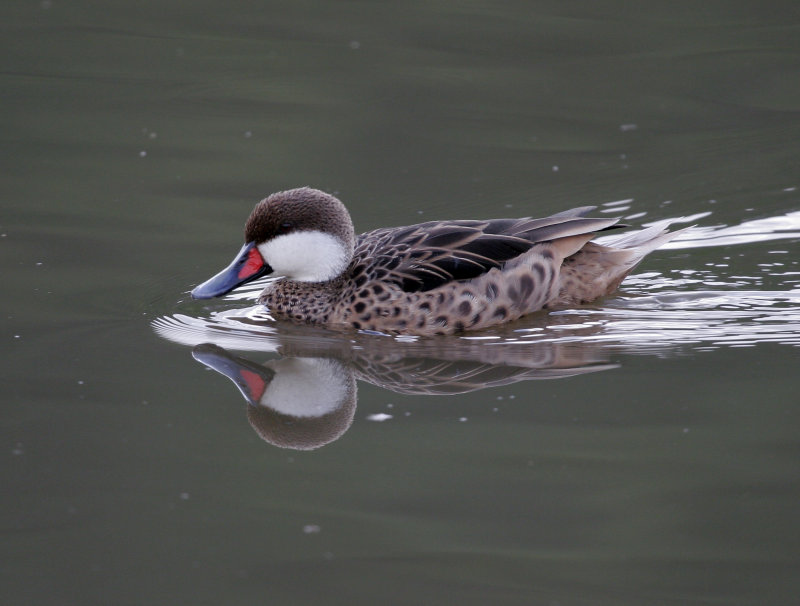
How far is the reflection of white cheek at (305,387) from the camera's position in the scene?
6.87 m

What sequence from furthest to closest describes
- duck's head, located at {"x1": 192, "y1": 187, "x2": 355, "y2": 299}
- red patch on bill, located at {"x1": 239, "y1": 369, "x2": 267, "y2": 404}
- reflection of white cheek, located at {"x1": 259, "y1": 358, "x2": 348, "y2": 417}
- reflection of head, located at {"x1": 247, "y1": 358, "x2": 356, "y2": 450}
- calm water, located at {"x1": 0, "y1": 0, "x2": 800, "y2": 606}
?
duck's head, located at {"x1": 192, "y1": 187, "x2": 355, "y2": 299} < red patch on bill, located at {"x1": 239, "y1": 369, "x2": 267, "y2": 404} < reflection of white cheek, located at {"x1": 259, "y1": 358, "x2": 348, "y2": 417} < reflection of head, located at {"x1": 247, "y1": 358, "x2": 356, "y2": 450} < calm water, located at {"x1": 0, "y1": 0, "x2": 800, "y2": 606}

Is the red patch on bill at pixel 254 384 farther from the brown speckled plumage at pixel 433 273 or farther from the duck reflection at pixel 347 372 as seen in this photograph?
the brown speckled plumage at pixel 433 273

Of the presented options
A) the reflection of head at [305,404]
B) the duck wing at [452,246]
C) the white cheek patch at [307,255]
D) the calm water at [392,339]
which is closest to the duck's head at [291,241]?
the white cheek patch at [307,255]

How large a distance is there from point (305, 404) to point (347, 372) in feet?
1.94

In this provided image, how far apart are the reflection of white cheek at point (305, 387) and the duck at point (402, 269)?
0.72 meters

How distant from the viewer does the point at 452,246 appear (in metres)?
8.36

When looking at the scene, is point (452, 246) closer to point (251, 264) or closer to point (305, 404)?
point (251, 264)

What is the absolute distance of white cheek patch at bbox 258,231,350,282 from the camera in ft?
27.4

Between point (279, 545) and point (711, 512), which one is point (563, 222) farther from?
point (279, 545)

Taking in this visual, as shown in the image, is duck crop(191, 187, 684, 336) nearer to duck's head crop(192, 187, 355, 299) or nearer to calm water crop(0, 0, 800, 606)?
duck's head crop(192, 187, 355, 299)

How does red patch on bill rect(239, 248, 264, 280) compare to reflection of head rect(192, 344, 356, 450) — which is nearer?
reflection of head rect(192, 344, 356, 450)

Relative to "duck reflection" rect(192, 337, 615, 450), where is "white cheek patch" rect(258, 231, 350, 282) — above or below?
above

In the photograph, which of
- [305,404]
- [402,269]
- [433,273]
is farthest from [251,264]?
[305,404]

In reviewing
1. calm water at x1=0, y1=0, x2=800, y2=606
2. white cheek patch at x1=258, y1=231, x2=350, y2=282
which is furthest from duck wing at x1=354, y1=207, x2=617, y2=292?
calm water at x1=0, y1=0, x2=800, y2=606
